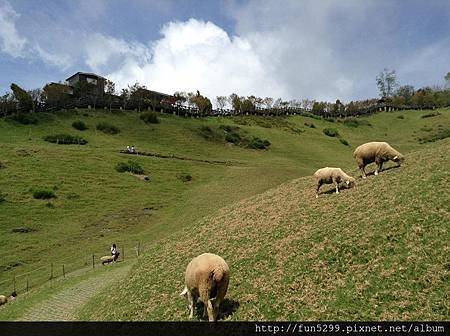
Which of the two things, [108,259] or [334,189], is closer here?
[334,189]

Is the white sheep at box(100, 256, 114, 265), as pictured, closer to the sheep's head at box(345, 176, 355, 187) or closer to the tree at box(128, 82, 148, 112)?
the sheep's head at box(345, 176, 355, 187)

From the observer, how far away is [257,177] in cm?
6562

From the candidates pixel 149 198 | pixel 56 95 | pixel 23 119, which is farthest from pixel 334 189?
pixel 56 95

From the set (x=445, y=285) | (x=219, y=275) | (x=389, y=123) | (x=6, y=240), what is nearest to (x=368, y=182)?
(x=445, y=285)

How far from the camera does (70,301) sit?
2808 cm

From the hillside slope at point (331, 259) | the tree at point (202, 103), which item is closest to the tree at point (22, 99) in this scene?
the tree at point (202, 103)

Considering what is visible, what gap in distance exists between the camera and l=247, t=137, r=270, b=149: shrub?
332ft

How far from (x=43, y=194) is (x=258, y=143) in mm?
59031

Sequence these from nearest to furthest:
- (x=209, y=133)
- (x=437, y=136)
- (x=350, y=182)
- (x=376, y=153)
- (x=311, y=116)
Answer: (x=350, y=182) → (x=376, y=153) → (x=209, y=133) → (x=437, y=136) → (x=311, y=116)

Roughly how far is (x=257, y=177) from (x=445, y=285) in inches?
2020

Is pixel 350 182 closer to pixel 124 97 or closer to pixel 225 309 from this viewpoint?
pixel 225 309

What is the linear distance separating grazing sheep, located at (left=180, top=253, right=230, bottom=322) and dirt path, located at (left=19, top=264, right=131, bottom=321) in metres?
12.0

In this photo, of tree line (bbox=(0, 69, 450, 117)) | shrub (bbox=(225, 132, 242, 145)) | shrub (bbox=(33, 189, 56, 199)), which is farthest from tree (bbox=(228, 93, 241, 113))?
shrub (bbox=(33, 189, 56, 199))

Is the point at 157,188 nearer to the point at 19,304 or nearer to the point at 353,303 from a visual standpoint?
the point at 19,304
